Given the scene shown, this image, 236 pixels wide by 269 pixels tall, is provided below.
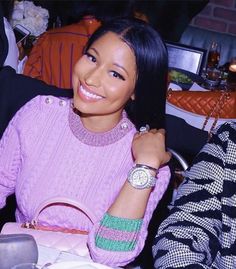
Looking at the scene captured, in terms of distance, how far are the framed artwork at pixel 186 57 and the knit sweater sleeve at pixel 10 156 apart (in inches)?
71.2

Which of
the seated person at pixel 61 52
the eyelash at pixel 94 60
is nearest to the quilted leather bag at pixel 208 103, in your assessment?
the seated person at pixel 61 52

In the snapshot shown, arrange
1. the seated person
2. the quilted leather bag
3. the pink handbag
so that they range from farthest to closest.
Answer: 1. the seated person
2. the quilted leather bag
3. the pink handbag

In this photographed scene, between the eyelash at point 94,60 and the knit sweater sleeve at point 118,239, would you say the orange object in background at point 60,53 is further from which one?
the knit sweater sleeve at point 118,239

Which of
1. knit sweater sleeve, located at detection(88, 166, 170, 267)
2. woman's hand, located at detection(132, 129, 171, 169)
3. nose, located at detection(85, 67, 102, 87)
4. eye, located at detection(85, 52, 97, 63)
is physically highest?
eye, located at detection(85, 52, 97, 63)

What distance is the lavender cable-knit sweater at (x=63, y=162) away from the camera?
1.30 metres

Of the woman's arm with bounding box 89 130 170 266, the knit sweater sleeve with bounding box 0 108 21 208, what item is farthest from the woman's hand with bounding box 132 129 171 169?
the knit sweater sleeve with bounding box 0 108 21 208

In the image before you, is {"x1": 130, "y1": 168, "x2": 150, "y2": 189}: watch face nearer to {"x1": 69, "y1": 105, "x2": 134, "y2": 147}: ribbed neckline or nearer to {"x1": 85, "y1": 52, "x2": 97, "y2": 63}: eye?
{"x1": 69, "y1": 105, "x2": 134, "y2": 147}: ribbed neckline

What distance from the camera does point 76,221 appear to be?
129 cm

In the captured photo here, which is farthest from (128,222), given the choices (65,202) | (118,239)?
(65,202)

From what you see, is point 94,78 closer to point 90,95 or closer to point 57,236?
point 90,95

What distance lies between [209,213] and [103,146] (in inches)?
13.8

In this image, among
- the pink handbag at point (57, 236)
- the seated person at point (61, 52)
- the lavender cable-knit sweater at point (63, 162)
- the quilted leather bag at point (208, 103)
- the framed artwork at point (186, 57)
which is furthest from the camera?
the framed artwork at point (186, 57)

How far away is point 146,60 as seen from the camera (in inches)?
48.6

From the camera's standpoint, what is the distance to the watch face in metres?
1.20
